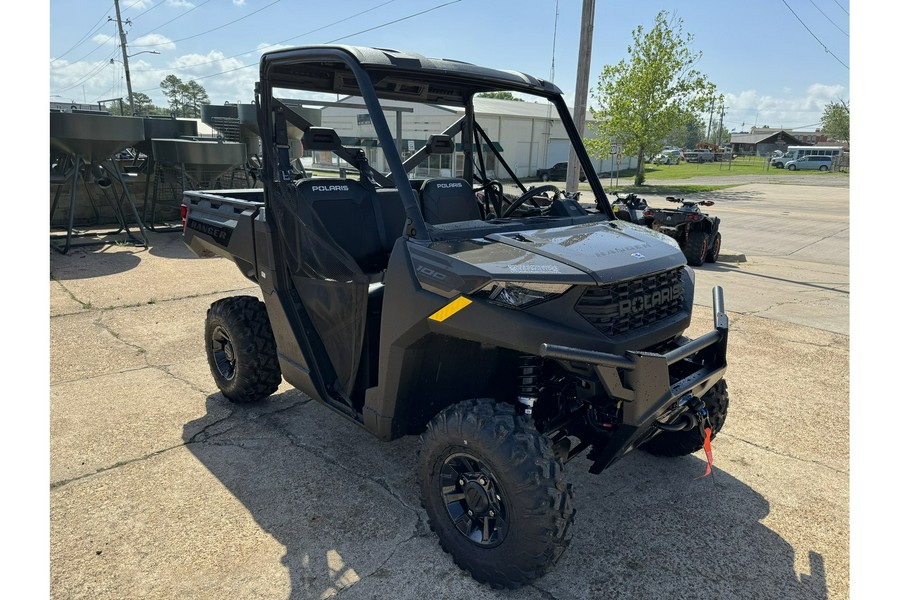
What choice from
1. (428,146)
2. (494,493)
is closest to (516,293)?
(494,493)

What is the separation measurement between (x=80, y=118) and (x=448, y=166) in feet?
24.5

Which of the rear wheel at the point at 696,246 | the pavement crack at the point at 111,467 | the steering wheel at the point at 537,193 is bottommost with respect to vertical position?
the pavement crack at the point at 111,467

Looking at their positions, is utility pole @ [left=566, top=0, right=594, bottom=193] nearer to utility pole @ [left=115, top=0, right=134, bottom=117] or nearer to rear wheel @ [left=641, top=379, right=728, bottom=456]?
rear wheel @ [left=641, top=379, right=728, bottom=456]

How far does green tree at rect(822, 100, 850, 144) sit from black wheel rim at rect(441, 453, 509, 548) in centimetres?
7446

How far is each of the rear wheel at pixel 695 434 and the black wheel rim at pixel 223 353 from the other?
2.74 meters

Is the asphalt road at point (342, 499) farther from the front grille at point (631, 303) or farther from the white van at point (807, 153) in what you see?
the white van at point (807, 153)

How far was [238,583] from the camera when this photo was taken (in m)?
2.50

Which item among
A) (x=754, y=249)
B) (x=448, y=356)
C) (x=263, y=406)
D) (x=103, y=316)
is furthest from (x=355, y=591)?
(x=754, y=249)

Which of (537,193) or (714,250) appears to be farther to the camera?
(714,250)

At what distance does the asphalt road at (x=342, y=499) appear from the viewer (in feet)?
8.36

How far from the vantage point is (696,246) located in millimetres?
9703

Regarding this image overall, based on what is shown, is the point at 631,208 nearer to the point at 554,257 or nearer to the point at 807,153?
the point at 554,257

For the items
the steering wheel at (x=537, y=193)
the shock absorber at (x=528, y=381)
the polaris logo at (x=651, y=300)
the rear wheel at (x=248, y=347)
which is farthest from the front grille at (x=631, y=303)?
the rear wheel at (x=248, y=347)

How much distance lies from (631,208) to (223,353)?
6628mm
